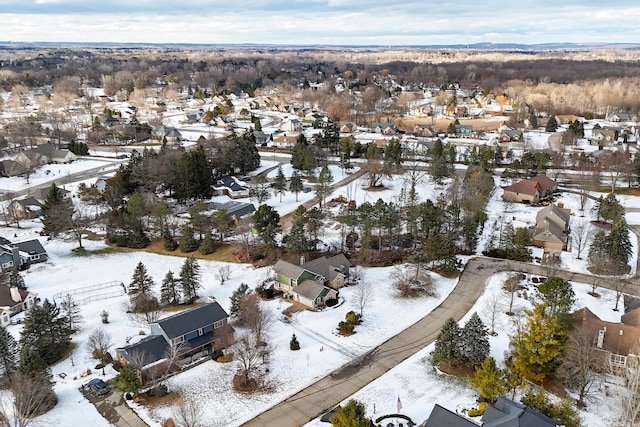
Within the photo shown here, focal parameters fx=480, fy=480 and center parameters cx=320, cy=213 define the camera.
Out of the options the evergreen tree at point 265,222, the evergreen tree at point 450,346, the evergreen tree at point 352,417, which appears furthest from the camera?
the evergreen tree at point 265,222

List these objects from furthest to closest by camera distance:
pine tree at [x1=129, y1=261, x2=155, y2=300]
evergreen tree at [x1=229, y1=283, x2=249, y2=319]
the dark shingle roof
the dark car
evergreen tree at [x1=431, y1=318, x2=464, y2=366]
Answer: pine tree at [x1=129, y1=261, x2=155, y2=300]
evergreen tree at [x1=229, y1=283, x2=249, y2=319]
the dark shingle roof
evergreen tree at [x1=431, y1=318, x2=464, y2=366]
the dark car

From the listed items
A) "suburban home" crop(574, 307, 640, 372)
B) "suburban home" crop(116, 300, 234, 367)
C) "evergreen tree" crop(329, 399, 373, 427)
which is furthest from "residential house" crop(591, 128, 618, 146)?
"evergreen tree" crop(329, 399, 373, 427)

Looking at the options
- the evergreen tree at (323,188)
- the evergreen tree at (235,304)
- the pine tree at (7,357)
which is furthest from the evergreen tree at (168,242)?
the pine tree at (7,357)

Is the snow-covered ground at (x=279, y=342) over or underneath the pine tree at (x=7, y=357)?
underneath

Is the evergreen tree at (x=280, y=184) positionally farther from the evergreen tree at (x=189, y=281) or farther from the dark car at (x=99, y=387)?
the dark car at (x=99, y=387)

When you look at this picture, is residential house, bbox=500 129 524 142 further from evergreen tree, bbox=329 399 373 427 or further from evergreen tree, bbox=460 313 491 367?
evergreen tree, bbox=329 399 373 427

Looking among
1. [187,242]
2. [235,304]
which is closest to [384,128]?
[187,242]

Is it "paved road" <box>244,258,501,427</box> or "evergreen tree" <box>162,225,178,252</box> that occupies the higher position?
"evergreen tree" <box>162,225,178,252</box>

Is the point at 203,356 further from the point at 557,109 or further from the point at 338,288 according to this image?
the point at 557,109
